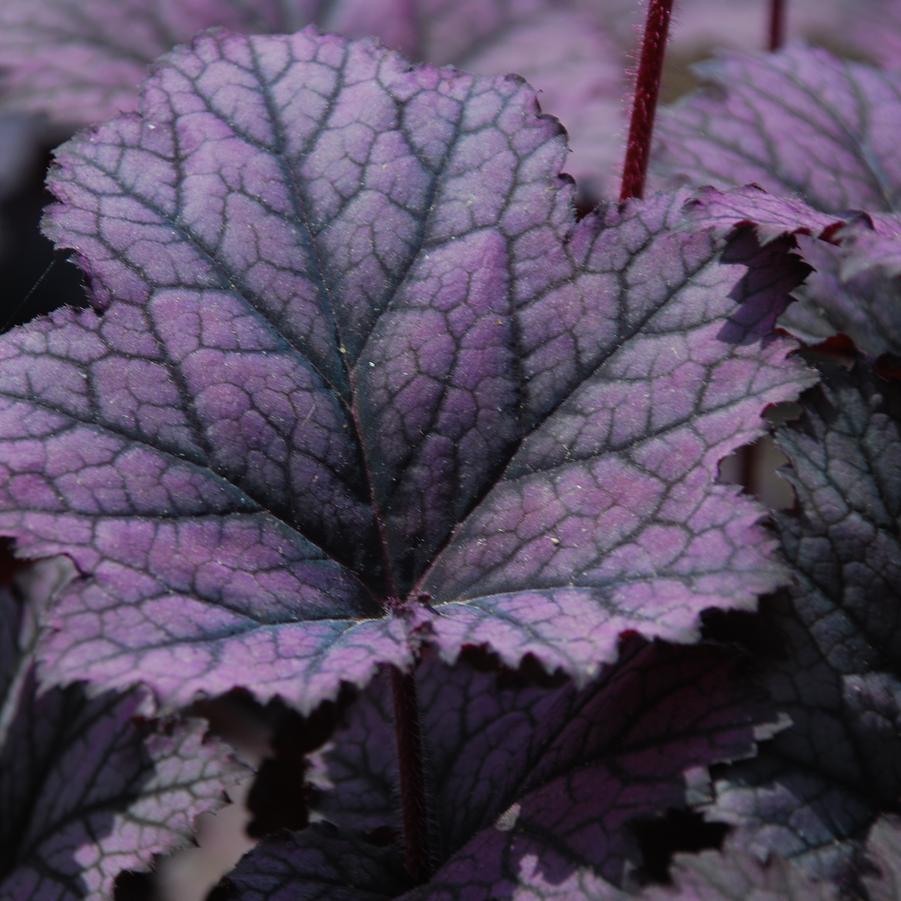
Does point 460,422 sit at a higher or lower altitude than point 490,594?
higher

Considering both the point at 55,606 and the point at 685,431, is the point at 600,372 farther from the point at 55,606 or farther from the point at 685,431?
the point at 55,606

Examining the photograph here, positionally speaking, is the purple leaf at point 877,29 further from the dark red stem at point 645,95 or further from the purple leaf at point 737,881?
the purple leaf at point 737,881

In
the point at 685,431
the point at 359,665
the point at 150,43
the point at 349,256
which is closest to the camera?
the point at 359,665

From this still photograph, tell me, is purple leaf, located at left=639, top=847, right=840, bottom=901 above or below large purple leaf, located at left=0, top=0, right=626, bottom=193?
below

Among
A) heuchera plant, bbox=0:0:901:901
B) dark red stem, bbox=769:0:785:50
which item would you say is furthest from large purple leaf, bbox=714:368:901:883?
dark red stem, bbox=769:0:785:50

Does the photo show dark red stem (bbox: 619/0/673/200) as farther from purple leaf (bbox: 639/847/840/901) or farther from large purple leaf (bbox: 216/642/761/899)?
purple leaf (bbox: 639/847/840/901)

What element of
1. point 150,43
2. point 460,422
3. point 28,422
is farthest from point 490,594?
point 150,43
